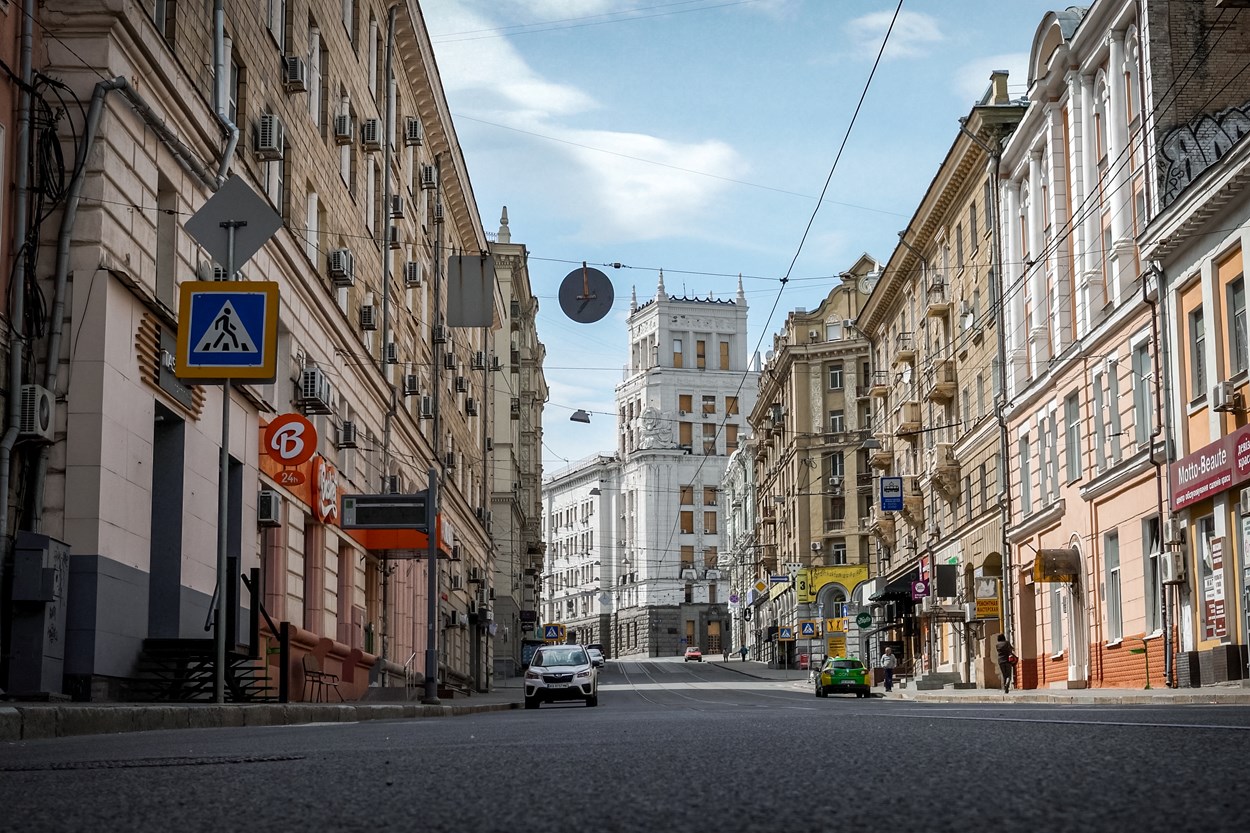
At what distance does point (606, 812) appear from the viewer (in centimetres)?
376

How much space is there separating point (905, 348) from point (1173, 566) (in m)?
28.9

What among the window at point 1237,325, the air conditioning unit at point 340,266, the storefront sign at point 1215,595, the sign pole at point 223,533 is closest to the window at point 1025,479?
the storefront sign at point 1215,595

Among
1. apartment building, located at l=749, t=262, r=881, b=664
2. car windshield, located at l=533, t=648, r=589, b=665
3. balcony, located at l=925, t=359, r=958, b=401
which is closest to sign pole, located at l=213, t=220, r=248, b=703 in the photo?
car windshield, located at l=533, t=648, r=589, b=665

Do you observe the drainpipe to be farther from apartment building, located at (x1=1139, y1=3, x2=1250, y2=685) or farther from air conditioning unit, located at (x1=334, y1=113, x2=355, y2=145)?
air conditioning unit, located at (x1=334, y1=113, x2=355, y2=145)

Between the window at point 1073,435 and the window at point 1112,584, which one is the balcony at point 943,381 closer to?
the window at point 1073,435

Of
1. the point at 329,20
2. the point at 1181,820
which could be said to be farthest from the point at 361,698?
the point at 1181,820

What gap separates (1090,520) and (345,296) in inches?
662

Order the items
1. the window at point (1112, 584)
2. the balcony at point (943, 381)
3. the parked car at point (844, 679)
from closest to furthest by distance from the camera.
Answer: the window at point (1112, 584) → the parked car at point (844, 679) → the balcony at point (943, 381)

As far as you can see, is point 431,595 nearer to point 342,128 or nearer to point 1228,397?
point 342,128

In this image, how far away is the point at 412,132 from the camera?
41.8 metres

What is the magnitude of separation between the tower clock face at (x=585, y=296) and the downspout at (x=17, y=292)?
41.6ft

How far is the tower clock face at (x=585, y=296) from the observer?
93.7 ft

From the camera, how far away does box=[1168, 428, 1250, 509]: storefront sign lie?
966 inches

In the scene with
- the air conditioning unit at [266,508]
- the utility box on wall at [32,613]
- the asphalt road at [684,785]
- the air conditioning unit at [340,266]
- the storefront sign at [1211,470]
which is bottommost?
the asphalt road at [684,785]
